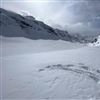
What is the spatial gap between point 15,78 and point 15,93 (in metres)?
1.24

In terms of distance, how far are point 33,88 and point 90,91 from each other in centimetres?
236

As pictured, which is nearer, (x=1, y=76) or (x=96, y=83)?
(x=96, y=83)

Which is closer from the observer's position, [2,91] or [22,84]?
[2,91]

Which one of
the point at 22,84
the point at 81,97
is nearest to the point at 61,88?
the point at 81,97

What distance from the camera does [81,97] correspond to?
324 centimetres

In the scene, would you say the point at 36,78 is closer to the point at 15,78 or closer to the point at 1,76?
the point at 15,78

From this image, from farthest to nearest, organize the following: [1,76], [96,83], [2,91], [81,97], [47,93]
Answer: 1. [1,76]
2. [96,83]
3. [2,91]
4. [47,93]
5. [81,97]

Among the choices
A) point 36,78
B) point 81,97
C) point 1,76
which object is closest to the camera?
point 81,97

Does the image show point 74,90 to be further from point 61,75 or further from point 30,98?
point 30,98

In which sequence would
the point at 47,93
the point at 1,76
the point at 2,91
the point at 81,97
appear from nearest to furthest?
the point at 81,97, the point at 47,93, the point at 2,91, the point at 1,76

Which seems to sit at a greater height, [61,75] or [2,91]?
[61,75]

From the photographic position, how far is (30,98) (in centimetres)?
332

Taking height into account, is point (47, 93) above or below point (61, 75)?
below

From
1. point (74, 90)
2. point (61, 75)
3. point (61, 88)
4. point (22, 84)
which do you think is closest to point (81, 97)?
point (74, 90)
